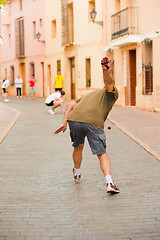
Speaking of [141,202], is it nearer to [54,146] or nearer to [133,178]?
[133,178]

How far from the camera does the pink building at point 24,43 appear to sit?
40062 mm

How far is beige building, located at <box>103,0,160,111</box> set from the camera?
2191cm

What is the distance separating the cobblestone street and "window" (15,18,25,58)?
113 feet

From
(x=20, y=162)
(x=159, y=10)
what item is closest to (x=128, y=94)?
(x=159, y=10)

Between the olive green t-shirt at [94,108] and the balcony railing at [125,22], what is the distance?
17859mm

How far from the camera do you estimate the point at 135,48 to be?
80.1 feet

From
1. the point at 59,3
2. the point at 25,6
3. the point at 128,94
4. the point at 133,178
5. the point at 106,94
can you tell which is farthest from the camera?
the point at 25,6

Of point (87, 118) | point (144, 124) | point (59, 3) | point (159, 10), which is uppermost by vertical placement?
point (59, 3)

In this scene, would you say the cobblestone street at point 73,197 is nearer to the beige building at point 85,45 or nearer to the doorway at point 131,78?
the beige building at point 85,45

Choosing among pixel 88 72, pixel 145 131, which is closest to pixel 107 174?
pixel 145 131

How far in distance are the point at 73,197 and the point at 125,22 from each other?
19105 millimetres

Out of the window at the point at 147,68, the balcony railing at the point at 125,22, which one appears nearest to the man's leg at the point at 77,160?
the window at the point at 147,68

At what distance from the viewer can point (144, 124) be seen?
15.7 meters

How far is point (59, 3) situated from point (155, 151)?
2672 cm
